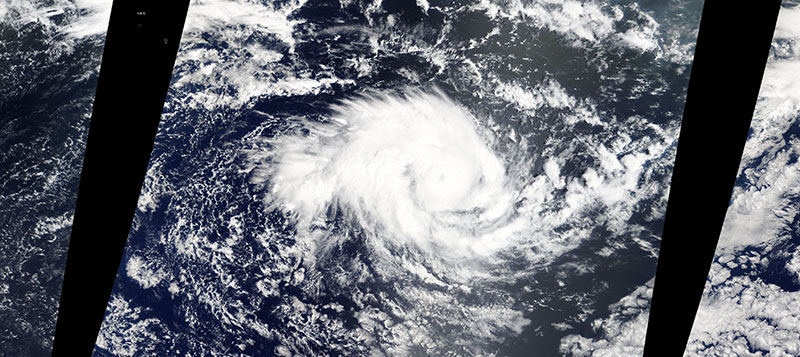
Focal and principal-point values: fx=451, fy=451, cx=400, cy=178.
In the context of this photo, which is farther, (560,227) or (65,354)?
(560,227)

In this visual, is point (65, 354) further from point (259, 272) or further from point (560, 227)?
point (259, 272)

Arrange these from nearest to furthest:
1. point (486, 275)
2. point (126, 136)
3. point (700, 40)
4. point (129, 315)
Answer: point (700, 40), point (126, 136), point (486, 275), point (129, 315)

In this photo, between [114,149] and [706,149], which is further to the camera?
[114,149]

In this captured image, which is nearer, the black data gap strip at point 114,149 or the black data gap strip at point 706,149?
the black data gap strip at point 706,149

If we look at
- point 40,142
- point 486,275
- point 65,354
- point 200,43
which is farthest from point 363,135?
point 65,354
